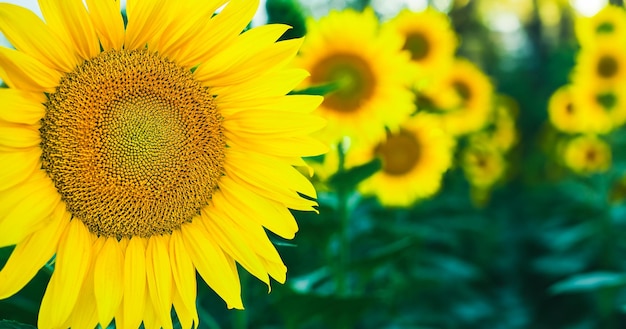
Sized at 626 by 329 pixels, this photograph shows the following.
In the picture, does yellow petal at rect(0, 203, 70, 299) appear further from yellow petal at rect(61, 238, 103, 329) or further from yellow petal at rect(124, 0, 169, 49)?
yellow petal at rect(124, 0, 169, 49)

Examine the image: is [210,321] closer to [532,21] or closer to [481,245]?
[481,245]

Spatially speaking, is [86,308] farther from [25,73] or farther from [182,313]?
[25,73]

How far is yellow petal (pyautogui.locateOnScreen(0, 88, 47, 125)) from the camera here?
84cm

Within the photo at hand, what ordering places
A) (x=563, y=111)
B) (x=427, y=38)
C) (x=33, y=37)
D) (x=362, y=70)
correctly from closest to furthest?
(x=33, y=37)
(x=362, y=70)
(x=427, y=38)
(x=563, y=111)

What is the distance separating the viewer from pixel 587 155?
458cm

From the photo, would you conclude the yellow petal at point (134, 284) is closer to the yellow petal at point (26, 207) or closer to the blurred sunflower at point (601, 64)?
the yellow petal at point (26, 207)

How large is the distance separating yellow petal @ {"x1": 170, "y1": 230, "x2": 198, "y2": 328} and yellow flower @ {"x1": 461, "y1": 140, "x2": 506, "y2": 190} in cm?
340

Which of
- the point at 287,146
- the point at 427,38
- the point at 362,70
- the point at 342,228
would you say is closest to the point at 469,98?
the point at 427,38

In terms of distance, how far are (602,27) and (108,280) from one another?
3807 millimetres

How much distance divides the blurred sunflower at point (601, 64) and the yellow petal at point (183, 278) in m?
3.56

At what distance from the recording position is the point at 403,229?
3.20 m

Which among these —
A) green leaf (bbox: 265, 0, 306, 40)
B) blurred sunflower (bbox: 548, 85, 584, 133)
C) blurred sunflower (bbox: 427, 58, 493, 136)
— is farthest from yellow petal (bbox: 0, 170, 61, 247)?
blurred sunflower (bbox: 548, 85, 584, 133)

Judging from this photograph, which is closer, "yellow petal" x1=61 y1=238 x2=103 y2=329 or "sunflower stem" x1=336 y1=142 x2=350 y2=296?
"yellow petal" x1=61 y1=238 x2=103 y2=329

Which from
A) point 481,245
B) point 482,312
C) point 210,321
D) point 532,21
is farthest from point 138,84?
point 532,21
